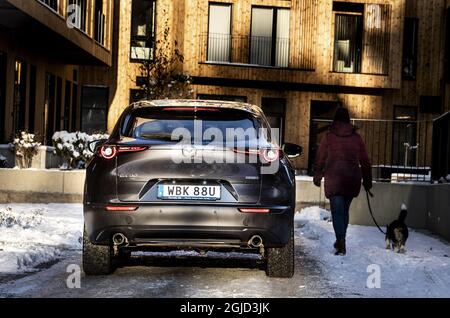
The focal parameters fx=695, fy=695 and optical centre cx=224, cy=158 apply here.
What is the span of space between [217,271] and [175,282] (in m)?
0.84

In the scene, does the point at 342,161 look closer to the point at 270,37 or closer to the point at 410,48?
the point at 270,37

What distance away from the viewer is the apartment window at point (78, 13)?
2206 centimetres

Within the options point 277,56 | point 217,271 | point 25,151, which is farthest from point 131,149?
point 277,56

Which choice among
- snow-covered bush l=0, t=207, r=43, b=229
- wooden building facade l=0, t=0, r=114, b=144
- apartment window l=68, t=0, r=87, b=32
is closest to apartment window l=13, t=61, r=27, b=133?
wooden building facade l=0, t=0, r=114, b=144

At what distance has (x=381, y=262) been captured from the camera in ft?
26.1

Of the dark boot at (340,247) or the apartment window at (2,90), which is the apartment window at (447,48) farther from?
the dark boot at (340,247)

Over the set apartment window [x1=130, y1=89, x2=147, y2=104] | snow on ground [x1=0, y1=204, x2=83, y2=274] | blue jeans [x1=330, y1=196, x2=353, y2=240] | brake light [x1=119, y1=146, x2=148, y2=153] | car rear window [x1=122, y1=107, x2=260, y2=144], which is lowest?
snow on ground [x1=0, y1=204, x2=83, y2=274]

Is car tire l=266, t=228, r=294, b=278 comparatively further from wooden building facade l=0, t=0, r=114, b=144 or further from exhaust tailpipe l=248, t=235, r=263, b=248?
wooden building facade l=0, t=0, r=114, b=144

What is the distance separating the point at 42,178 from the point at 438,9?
22.2 metres

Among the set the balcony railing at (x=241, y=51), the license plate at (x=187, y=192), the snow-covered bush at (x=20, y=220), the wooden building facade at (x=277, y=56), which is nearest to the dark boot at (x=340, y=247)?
the license plate at (x=187, y=192)

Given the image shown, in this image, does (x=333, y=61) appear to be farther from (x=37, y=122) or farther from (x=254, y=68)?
(x=37, y=122)

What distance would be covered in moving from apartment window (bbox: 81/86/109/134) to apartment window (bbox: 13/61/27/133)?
802cm

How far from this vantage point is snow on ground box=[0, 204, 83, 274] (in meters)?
7.28
